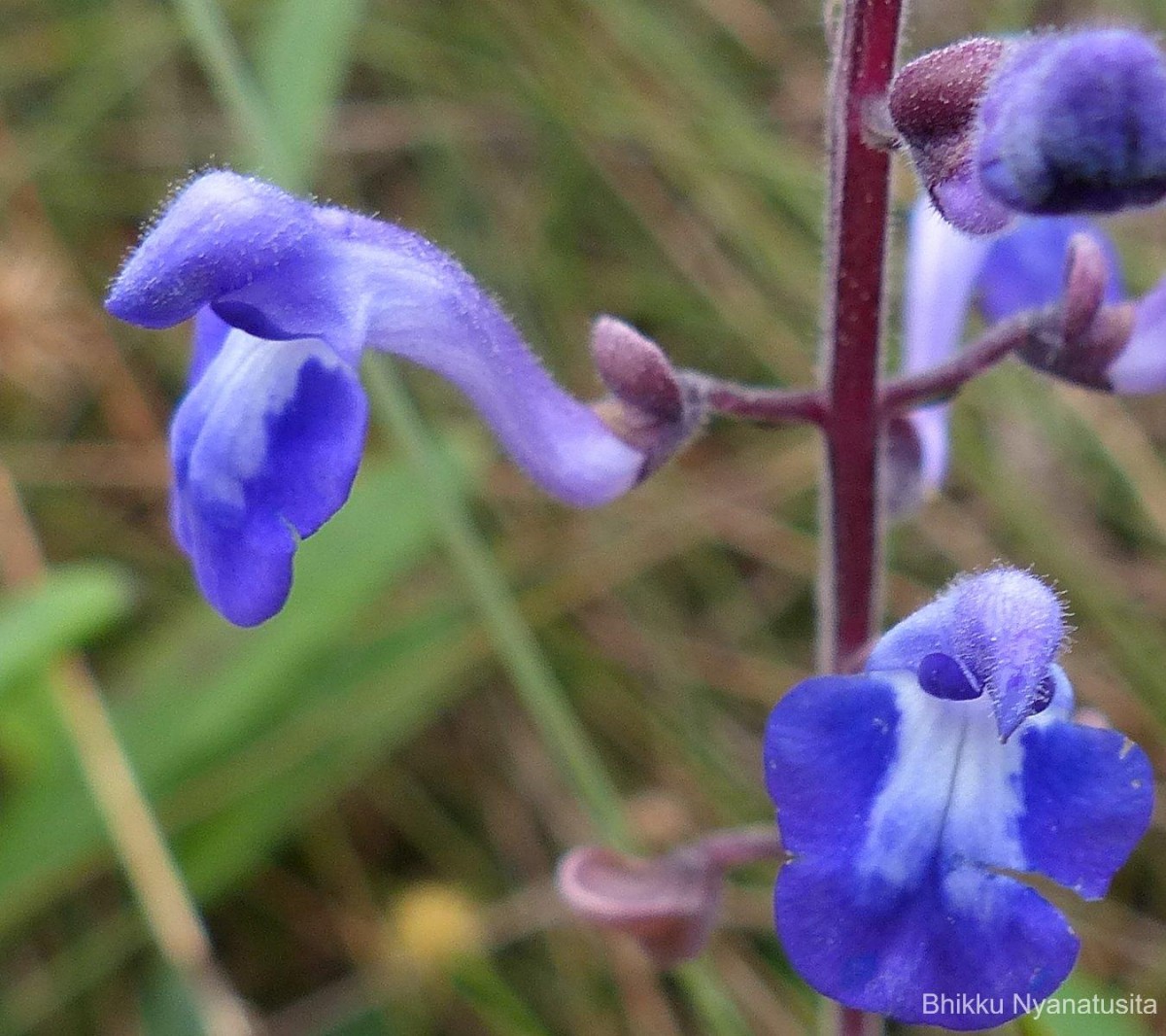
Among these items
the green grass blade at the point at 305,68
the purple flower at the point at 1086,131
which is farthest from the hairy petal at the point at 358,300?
the green grass blade at the point at 305,68

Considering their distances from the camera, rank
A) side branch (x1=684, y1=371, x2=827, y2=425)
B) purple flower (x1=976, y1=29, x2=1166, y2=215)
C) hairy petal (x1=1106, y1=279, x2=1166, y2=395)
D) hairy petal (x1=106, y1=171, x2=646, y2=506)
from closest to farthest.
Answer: purple flower (x1=976, y1=29, x2=1166, y2=215) → hairy petal (x1=106, y1=171, x2=646, y2=506) → side branch (x1=684, y1=371, x2=827, y2=425) → hairy petal (x1=1106, y1=279, x2=1166, y2=395)

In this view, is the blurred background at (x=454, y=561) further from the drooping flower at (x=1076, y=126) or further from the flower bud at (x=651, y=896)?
the drooping flower at (x=1076, y=126)

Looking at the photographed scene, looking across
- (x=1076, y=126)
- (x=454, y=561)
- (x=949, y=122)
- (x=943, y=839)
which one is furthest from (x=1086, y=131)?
(x=454, y=561)

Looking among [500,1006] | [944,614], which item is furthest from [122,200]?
[944,614]

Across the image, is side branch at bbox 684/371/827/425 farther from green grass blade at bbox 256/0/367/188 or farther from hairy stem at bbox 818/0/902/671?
green grass blade at bbox 256/0/367/188

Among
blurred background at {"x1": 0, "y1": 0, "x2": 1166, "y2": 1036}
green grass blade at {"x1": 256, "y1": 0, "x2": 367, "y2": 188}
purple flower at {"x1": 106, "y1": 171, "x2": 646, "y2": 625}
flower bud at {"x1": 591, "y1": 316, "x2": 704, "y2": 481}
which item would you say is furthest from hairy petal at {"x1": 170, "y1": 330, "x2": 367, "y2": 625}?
green grass blade at {"x1": 256, "y1": 0, "x2": 367, "y2": 188}

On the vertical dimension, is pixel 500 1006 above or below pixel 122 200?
below

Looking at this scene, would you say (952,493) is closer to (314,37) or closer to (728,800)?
(728,800)
